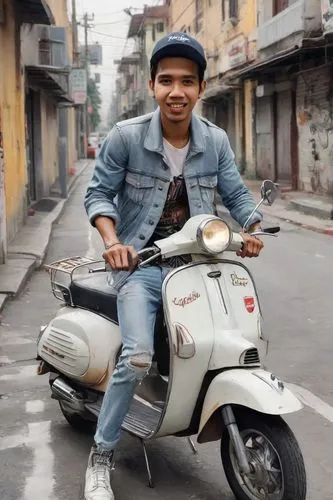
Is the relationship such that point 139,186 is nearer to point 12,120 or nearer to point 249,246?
point 249,246

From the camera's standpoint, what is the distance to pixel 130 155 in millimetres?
3330

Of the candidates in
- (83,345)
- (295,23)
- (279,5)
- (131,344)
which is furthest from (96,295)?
(279,5)

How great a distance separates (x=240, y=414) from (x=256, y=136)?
72.8 ft

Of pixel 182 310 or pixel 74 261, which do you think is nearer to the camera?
pixel 182 310

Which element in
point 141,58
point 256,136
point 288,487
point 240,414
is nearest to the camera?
point 288,487

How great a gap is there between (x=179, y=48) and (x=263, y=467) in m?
1.85

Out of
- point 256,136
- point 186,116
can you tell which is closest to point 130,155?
point 186,116

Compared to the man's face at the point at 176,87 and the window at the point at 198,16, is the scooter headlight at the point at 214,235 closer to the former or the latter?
the man's face at the point at 176,87

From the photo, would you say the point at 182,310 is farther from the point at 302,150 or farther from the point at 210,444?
the point at 302,150

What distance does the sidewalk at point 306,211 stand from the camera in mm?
14100

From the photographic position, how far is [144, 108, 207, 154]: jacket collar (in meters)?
3.29

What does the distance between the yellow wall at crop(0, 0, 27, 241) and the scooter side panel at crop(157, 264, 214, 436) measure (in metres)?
7.81

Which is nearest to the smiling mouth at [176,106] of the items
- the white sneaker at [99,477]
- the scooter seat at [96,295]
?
the scooter seat at [96,295]

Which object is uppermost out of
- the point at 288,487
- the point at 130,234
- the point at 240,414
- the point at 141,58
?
the point at 141,58
